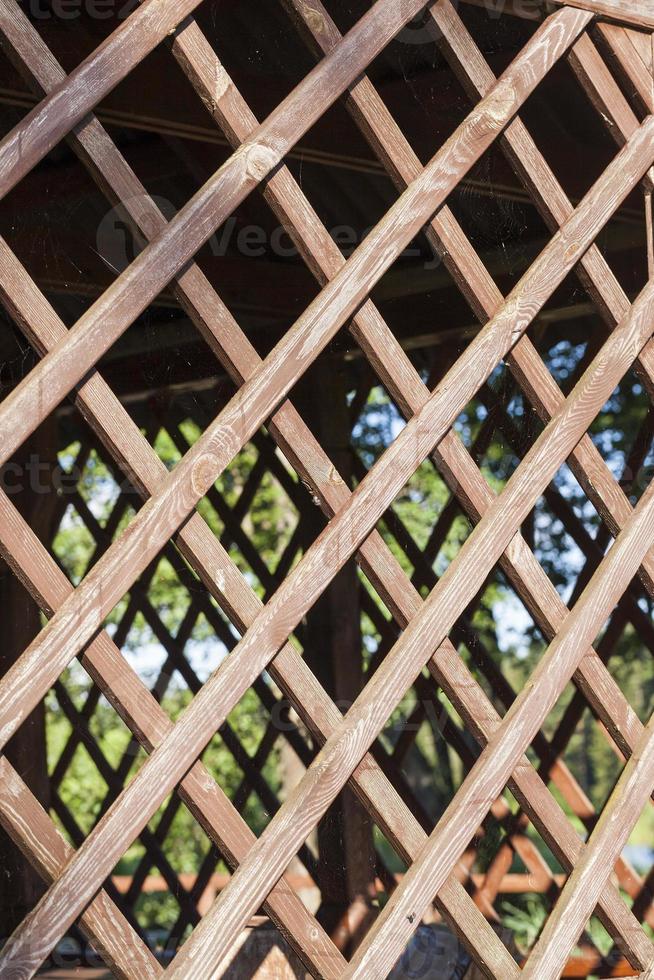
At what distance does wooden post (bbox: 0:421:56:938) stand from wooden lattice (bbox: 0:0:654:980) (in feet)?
7.75

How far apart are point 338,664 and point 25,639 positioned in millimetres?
1275

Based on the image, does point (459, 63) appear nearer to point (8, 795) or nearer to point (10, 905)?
point (8, 795)

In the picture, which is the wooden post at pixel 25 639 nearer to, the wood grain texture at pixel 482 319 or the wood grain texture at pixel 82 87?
the wood grain texture at pixel 482 319

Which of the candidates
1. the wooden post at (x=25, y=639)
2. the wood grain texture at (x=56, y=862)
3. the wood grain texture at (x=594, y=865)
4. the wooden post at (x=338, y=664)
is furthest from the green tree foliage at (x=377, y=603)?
the wood grain texture at (x=56, y=862)

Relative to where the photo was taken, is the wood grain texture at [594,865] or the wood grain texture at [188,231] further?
the wood grain texture at [594,865]

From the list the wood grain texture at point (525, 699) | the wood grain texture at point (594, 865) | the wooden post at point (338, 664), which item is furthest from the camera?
the wooden post at point (338, 664)

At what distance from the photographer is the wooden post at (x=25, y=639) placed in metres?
4.22

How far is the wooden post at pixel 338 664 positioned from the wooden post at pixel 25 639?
106 centimetres

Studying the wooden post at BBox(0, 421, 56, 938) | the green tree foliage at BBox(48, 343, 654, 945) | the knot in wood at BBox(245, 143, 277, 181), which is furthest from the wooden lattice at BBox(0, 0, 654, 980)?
the green tree foliage at BBox(48, 343, 654, 945)

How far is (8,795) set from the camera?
1771 mm

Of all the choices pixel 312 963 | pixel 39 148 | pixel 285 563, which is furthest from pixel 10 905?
pixel 39 148

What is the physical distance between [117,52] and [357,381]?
361cm

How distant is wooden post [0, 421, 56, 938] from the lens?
4.22 metres

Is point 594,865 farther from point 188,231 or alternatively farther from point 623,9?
point 623,9
